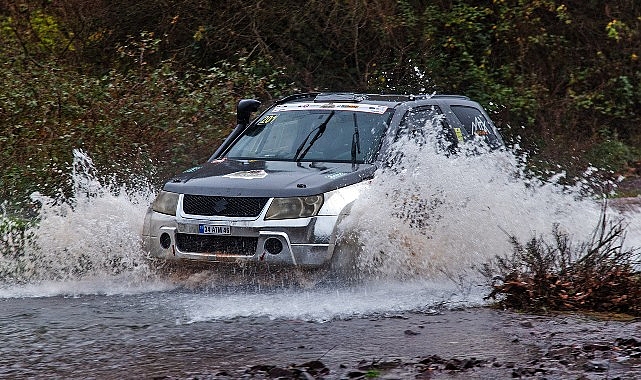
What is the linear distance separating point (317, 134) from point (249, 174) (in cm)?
115

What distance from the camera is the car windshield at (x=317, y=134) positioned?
1033 cm

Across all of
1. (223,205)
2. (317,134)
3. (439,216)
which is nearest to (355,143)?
(317,134)

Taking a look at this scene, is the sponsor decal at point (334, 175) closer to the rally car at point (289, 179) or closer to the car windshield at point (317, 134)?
the rally car at point (289, 179)

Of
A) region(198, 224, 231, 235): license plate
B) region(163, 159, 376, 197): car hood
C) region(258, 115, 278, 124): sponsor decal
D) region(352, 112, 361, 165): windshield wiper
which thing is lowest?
region(198, 224, 231, 235): license plate

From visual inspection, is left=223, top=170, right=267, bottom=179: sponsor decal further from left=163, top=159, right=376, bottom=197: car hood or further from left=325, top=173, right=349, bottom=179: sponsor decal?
left=325, top=173, right=349, bottom=179: sponsor decal

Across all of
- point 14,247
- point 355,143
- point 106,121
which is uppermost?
point 106,121

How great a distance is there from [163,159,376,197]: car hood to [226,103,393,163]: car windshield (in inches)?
10.0

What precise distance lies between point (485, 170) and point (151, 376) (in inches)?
192

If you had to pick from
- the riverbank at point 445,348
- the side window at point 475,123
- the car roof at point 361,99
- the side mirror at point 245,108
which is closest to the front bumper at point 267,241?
the riverbank at point 445,348

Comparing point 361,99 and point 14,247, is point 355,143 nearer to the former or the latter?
point 361,99

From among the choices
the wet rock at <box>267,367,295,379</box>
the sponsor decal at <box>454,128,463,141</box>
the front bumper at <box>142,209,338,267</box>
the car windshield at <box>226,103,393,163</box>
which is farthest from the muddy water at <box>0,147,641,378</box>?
the car windshield at <box>226,103,393,163</box>

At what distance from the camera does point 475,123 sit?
1182 cm

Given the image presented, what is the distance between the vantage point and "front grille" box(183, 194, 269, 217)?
363 inches

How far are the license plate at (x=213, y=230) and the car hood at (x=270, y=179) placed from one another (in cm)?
29
